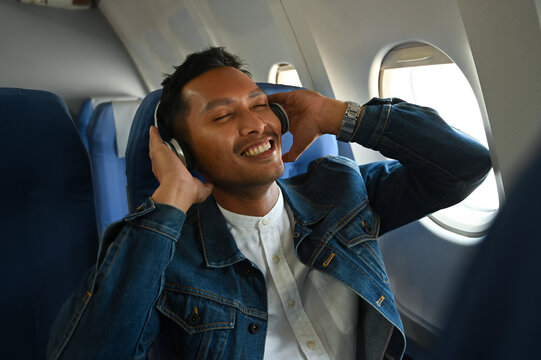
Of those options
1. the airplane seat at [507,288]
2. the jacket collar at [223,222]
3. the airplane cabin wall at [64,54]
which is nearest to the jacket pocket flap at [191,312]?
the jacket collar at [223,222]

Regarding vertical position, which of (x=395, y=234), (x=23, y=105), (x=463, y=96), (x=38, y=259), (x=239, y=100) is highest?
(x=23, y=105)

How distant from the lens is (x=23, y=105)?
1.40 m

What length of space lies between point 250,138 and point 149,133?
14.8 inches

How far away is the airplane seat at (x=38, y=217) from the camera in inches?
52.7

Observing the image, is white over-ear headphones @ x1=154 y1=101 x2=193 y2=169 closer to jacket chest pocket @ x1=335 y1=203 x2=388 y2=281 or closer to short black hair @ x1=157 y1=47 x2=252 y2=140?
short black hair @ x1=157 y1=47 x2=252 y2=140

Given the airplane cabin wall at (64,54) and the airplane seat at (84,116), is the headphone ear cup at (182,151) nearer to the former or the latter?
the airplane seat at (84,116)

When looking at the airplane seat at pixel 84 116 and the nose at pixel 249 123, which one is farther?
the airplane seat at pixel 84 116

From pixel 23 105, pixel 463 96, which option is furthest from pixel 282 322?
pixel 463 96

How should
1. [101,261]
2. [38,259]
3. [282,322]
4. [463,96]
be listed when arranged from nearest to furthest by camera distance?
[101,261] → [282,322] → [38,259] → [463,96]

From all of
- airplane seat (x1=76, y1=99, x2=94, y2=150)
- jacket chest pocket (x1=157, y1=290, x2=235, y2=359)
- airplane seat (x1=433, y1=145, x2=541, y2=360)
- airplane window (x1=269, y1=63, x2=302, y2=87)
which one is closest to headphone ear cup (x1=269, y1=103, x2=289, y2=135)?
jacket chest pocket (x1=157, y1=290, x2=235, y2=359)

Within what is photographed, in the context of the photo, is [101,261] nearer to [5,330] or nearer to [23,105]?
[5,330]

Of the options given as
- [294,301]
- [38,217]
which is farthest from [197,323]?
[38,217]

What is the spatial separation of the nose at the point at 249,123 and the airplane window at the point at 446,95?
0.70 meters

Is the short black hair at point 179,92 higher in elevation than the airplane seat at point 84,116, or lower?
lower
